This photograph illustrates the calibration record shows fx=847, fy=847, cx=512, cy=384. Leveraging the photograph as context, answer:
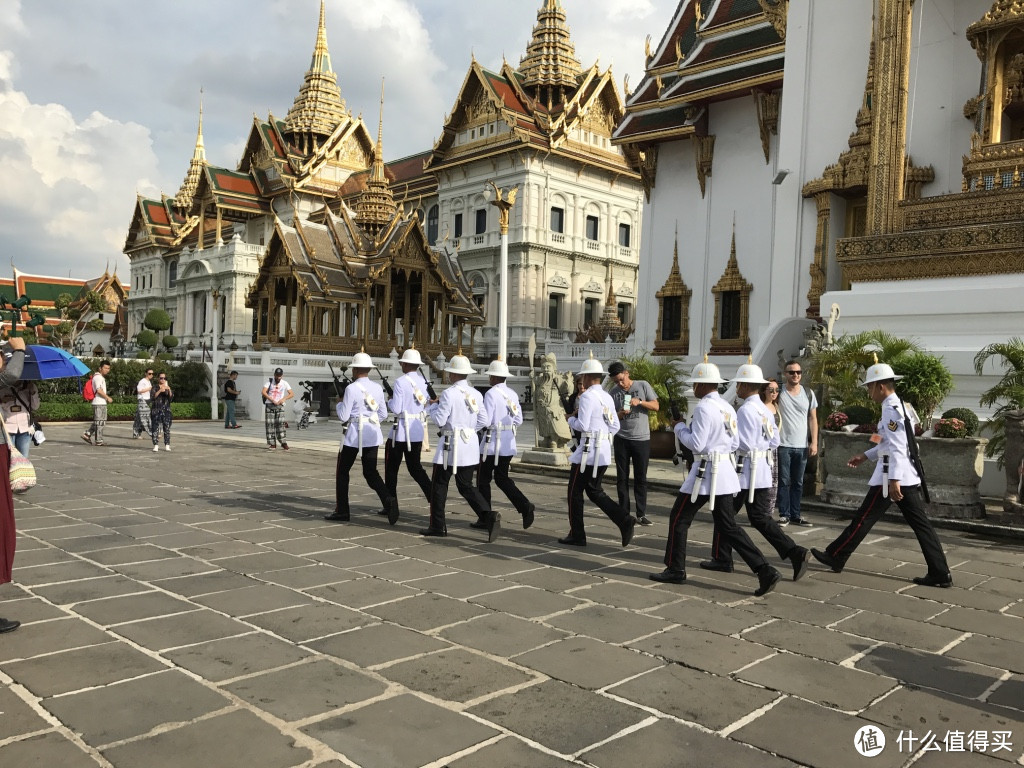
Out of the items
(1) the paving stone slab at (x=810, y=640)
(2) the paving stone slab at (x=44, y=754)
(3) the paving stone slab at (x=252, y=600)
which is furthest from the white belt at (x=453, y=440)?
(2) the paving stone slab at (x=44, y=754)

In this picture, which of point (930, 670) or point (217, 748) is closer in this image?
point (217, 748)

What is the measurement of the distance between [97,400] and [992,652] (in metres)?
16.5

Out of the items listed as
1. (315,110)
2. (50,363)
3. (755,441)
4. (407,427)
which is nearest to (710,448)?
(755,441)

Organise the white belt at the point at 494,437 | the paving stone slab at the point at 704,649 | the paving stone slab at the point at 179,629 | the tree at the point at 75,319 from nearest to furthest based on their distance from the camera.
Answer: the paving stone slab at the point at 704,649 < the paving stone slab at the point at 179,629 < the white belt at the point at 494,437 < the tree at the point at 75,319

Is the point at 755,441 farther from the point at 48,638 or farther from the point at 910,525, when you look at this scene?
the point at 48,638

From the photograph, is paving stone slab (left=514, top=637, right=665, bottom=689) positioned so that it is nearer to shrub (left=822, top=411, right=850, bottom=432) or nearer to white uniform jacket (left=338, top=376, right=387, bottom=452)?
white uniform jacket (left=338, top=376, right=387, bottom=452)

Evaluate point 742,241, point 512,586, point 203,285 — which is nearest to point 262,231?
point 203,285

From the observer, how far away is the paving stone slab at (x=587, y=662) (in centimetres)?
421

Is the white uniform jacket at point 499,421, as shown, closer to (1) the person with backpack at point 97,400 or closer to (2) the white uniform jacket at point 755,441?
(2) the white uniform jacket at point 755,441

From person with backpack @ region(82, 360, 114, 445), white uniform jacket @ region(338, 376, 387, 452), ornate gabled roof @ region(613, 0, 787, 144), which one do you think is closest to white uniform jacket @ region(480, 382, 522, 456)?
white uniform jacket @ region(338, 376, 387, 452)

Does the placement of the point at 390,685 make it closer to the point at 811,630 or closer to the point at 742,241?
the point at 811,630

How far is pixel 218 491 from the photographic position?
10.6m

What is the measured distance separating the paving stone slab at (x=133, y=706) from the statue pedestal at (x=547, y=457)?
32.6 ft

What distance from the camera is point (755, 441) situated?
632cm
